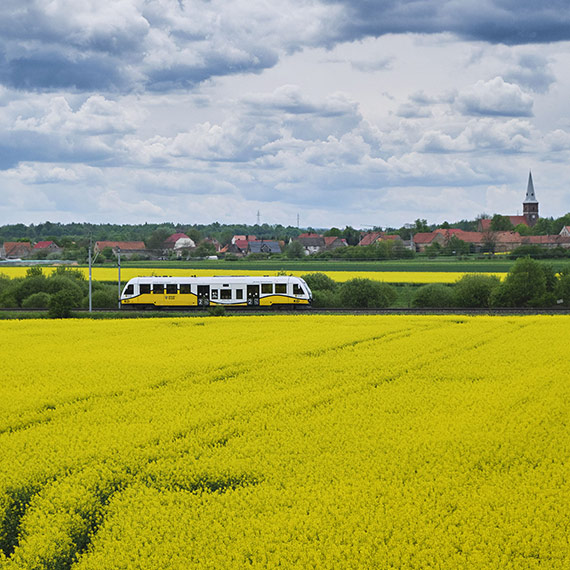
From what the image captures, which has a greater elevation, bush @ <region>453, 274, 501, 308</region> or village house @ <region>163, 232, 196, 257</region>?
village house @ <region>163, 232, 196, 257</region>

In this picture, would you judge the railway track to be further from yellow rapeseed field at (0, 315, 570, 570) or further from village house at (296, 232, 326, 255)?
village house at (296, 232, 326, 255)

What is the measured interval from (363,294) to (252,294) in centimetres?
1037

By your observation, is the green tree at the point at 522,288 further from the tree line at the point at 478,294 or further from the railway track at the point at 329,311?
the railway track at the point at 329,311

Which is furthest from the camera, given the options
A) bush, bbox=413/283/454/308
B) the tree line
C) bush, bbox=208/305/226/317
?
bush, bbox=413/283/454/308

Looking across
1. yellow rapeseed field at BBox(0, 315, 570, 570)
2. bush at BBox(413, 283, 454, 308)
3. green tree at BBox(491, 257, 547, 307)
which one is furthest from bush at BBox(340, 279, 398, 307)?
yellow rapeseed field at BBox(0, 315, 570, 570)

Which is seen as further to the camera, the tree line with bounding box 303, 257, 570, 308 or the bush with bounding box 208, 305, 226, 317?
the tree line with bounding box 303, 257, 570, 308

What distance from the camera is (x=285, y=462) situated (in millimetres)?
12383

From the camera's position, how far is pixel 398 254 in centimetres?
10612

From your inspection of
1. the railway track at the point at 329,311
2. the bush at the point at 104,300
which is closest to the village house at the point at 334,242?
the bush at the point at 104,300

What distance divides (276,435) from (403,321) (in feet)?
73.8

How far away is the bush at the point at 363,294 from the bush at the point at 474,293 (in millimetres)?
5034

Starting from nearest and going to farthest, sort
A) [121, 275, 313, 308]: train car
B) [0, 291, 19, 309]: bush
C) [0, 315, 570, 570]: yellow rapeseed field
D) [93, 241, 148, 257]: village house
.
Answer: [0, 315, 570, 570]: yellow rapeseed field → [121, 275, 313, 308]: train car → [0, 291, 19, 309]: bush → [93, 241, 148, 257]: village house

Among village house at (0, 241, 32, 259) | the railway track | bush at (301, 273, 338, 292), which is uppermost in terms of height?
village house at (0, 241, 32, 259)

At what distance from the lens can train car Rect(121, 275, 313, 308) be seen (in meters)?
42.9
